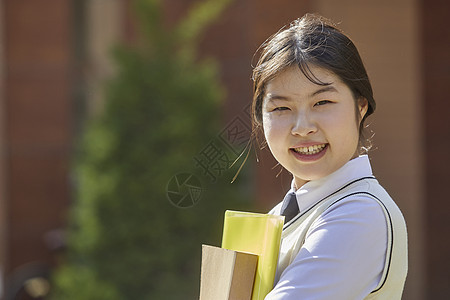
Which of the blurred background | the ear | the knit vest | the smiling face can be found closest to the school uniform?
the knit vest

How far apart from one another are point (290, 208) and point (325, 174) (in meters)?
0.13

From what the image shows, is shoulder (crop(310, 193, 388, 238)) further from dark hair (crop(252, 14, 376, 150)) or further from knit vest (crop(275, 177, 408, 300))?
dark hair (crop(252, 14, 376, 150))

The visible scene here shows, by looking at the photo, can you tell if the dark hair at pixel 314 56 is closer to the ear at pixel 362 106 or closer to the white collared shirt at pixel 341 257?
the ear at pixel 362 106

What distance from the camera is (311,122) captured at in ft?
5.33

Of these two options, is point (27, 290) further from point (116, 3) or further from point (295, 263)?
point (295, 263)

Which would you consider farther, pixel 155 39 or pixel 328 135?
pixel 155 39

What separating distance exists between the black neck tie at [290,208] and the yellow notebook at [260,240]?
0.32 ft

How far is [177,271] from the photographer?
5723 mm

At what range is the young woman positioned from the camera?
4.83ft

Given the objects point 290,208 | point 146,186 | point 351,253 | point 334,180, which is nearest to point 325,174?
point 334,180

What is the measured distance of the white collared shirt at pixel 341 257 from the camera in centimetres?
146

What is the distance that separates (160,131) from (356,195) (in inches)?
167

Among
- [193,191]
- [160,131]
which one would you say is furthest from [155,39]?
[193,191]

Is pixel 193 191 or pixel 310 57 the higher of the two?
pixel 310 57
